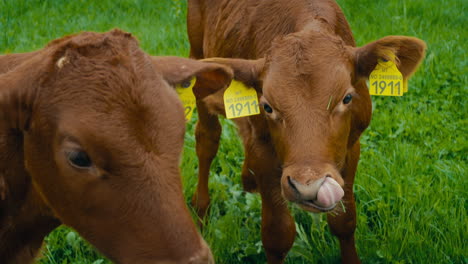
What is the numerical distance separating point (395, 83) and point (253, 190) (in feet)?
5.26

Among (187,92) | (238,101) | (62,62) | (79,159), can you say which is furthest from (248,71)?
(79,159)

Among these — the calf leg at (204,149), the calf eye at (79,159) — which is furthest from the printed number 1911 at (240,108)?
the calf eye at (79,159)

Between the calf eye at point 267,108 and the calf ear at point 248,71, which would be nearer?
the calf eye at point 267,108

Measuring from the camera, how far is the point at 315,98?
3.21m

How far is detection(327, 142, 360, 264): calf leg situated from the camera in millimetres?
3785

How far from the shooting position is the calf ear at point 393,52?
3.46m

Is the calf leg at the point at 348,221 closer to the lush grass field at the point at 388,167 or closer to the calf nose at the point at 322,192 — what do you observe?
the lush grass field at the point at 388,167

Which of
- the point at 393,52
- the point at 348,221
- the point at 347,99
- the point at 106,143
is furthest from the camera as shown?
the point at 348,221

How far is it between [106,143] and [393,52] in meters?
2.04

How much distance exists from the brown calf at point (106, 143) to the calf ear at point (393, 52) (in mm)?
1543

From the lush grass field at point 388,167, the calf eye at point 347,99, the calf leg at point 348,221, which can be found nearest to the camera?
the calf eye at point 347,99

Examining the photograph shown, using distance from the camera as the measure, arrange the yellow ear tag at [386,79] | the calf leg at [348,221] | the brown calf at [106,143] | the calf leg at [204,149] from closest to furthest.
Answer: the brown calf at [106,143] → the yellow ear tag at [386,79] → the calf leg at [348,221] → the calf leg at [204,149]

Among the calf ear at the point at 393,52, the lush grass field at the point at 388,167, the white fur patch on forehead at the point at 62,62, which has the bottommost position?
the lush grass field at the point at 388,167

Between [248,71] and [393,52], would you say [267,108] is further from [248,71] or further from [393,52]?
[393,52]
